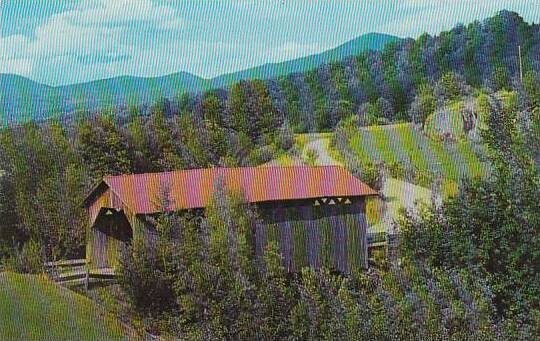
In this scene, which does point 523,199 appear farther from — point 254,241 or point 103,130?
point 103,130

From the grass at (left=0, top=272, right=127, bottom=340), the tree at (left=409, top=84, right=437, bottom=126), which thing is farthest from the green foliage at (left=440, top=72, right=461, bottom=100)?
the grass at (left=0, top=272, right=127, bottom=340)

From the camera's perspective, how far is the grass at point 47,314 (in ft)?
36.7

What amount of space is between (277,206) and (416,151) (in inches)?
724

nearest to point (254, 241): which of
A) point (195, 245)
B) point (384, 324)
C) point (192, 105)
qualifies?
point (195, 245)

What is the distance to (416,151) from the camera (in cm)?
3438

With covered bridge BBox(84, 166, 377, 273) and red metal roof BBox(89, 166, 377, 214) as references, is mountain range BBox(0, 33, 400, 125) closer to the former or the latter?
covered bridge BBox(84, 166, 377, 273)

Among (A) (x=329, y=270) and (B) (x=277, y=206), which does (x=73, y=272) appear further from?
(A) (x=329, y=270)

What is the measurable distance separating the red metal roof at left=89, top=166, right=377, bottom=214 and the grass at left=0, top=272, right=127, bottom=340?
2.42 m

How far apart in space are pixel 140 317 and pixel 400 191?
1541 centimetres

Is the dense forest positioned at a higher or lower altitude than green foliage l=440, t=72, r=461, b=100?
lower

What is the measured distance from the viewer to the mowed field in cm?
2903

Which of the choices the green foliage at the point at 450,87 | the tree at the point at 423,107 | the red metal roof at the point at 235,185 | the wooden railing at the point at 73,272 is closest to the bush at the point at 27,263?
the wooden railing at the point at 73,272

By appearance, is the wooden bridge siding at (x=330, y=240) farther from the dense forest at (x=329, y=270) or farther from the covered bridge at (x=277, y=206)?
the dense forest at (x=329, y=270)

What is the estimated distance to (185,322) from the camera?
14102 mm
